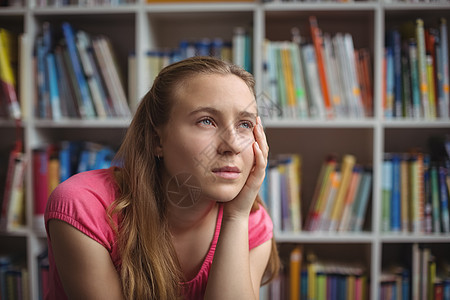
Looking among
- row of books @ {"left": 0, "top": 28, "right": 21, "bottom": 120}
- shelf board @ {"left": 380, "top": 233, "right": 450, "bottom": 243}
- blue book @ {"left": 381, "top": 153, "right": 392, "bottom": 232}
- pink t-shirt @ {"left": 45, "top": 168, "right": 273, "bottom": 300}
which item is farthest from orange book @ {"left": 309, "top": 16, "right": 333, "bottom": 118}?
row of books @ {"left": 0, "top": 28, "right": 21, "bottom": 120}

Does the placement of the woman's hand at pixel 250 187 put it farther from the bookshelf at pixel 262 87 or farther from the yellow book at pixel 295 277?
the yellow book at pixel 295 277

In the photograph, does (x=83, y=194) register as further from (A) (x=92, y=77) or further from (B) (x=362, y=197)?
(B) (x=362, y=197)

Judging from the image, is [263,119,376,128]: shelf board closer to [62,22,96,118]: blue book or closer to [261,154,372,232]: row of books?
[261,154,372,232]: row of books

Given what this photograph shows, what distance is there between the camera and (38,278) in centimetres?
167

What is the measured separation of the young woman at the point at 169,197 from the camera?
2.54ft

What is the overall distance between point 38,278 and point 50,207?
1.07 m

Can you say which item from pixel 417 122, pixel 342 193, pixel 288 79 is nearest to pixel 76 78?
pixel 288 79

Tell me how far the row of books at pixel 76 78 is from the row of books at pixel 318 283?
3.43ft

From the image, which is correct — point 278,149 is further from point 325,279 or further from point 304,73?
point 325,279

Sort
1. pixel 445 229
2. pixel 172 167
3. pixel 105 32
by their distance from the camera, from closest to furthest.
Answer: pixel 172 167, pixel 445 229, pixel 105 32

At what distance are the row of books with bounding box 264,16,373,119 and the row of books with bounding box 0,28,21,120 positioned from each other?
113 centimetres

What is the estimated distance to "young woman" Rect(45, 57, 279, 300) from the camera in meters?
0.77

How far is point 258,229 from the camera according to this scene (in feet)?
3.30

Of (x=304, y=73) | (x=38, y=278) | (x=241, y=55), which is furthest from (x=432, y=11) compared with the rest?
(x=38, y=278)
